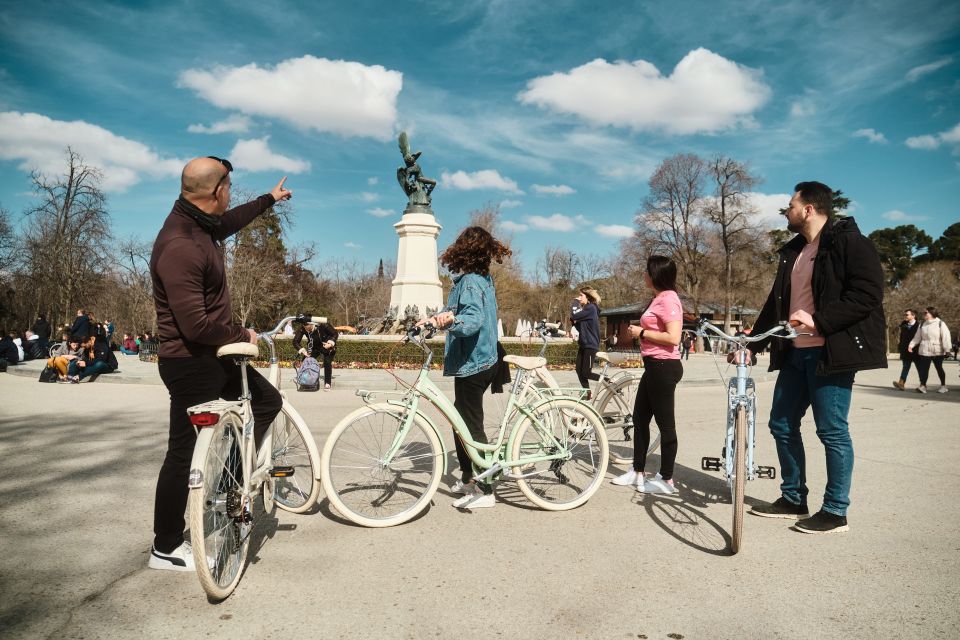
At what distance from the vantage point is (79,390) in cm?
1166

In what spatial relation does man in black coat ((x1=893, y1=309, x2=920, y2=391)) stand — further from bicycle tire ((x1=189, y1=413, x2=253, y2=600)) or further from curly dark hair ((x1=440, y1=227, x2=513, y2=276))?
bicycle tire ((x1=189, y1=413, x2=253, y2=600))

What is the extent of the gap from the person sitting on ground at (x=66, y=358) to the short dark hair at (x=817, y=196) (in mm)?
14849

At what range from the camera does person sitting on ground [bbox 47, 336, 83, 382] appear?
13.3m

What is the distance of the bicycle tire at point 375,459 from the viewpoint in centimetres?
386

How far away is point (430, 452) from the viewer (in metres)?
4.01

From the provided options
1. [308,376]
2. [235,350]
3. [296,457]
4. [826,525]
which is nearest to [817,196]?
[826,525]

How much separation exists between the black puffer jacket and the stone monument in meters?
15.3

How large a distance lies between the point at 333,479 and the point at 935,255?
263ft

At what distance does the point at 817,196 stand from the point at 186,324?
4.03 m

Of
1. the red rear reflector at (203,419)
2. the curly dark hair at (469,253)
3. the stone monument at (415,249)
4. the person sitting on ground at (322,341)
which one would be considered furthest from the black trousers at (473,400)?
the stone monument at (415,249)

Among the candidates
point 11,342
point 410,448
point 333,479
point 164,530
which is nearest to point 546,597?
point 410,448

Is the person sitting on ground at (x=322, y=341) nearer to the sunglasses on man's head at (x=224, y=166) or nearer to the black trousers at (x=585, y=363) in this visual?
the black trousers at (x=585, y=363)

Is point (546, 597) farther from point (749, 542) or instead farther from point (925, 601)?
point (925, 601)

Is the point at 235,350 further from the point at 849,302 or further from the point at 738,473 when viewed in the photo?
the point at 849,302
